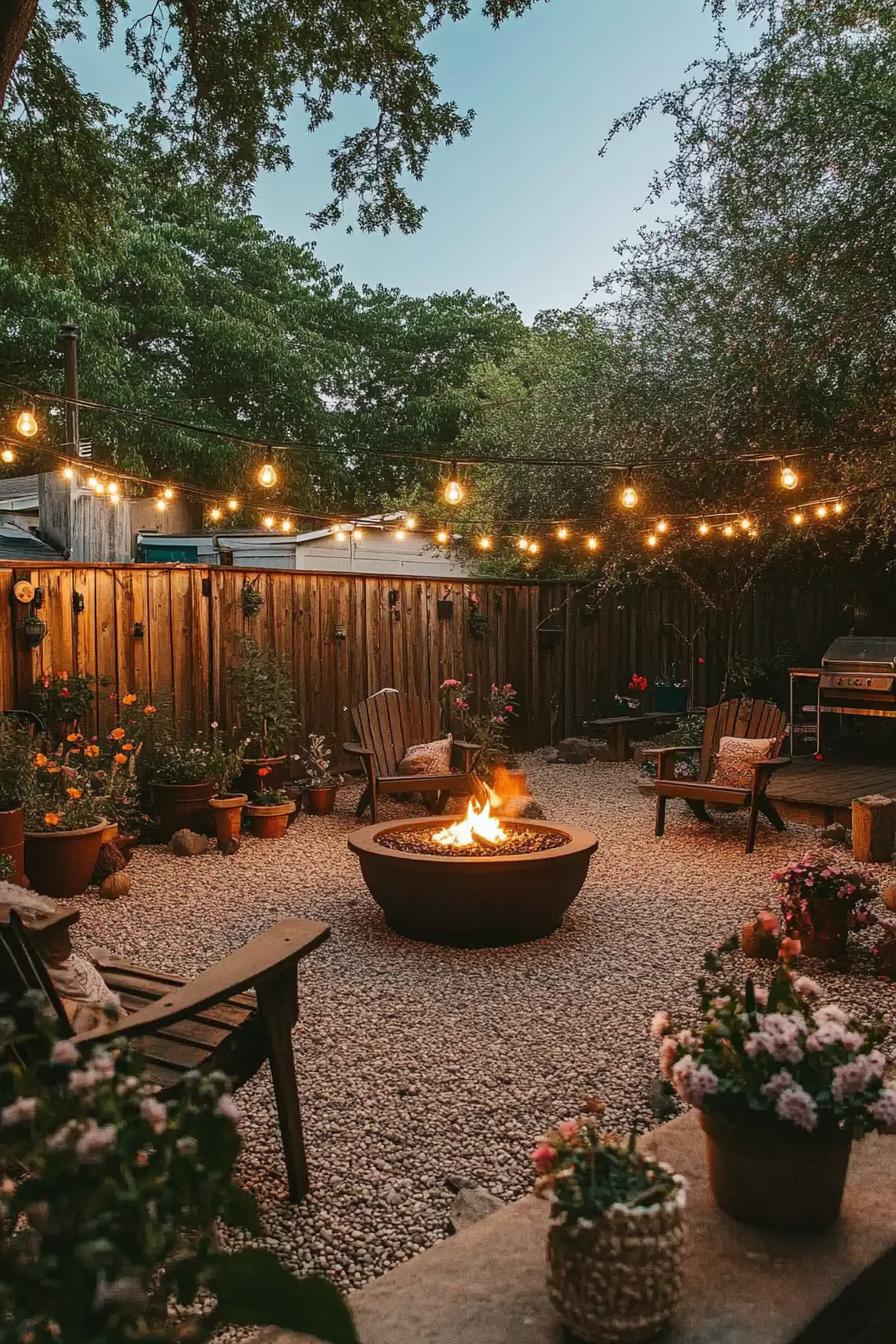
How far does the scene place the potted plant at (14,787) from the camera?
471 centimetres

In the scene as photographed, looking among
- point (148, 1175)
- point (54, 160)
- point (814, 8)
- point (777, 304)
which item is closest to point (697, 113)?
point (814, 8)

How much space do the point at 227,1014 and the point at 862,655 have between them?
301 inches

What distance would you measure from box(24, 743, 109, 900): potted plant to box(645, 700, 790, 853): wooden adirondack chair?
3448 millimetres

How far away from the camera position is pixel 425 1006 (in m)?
3.60

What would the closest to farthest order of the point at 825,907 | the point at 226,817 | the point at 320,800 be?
the point at 825,907, the point at 226,817, the point at 320,800

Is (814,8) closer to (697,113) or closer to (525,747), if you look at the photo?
(697,113)

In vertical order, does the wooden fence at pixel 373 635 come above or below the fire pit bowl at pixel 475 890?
above

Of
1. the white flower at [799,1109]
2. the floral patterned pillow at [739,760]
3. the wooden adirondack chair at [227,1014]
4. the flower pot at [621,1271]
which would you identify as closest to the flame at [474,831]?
the wooden adirondack chair at [227,1014]

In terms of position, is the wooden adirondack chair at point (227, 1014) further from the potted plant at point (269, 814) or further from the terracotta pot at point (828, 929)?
the potted plant at point (269, 814)

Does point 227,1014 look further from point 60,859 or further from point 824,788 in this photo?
point 824,788

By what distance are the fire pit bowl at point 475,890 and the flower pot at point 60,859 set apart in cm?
157

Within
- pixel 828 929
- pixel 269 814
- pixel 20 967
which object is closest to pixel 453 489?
pixel 269 814

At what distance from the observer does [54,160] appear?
5.57 meters

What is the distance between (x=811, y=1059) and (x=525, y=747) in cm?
830
